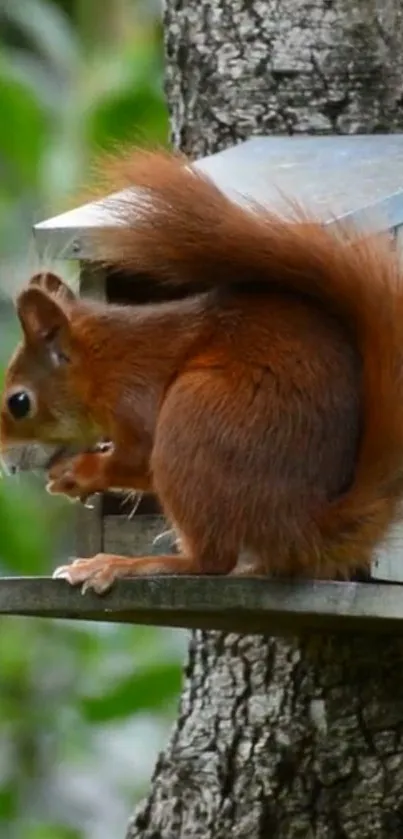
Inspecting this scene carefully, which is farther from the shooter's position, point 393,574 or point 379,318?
point 393,574

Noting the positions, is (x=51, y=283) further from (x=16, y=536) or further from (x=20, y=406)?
(x=16, y=536)

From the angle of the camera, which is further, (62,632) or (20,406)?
(62,632)

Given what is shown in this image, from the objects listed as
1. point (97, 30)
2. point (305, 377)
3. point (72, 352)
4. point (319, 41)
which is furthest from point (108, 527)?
point (97, 30)

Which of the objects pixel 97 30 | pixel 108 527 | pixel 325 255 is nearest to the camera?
pixel 325 255

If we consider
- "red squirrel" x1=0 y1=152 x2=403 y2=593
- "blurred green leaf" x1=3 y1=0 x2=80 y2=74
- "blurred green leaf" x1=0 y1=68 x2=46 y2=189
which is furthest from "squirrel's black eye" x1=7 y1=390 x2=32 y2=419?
"blurred green leaf" x1=3 y1=0 x2=80 y2=74

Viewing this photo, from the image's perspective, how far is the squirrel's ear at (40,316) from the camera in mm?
2238

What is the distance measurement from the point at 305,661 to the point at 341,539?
0.52 m

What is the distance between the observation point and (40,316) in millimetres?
2258

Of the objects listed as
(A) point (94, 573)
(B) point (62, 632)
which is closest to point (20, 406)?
(A) point (94, 573)

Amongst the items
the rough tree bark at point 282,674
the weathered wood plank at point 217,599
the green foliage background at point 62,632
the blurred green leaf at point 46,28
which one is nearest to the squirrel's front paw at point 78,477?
the weathered wood plank at point 217,599

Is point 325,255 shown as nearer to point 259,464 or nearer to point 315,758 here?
point 259,464

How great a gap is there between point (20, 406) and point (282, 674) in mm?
566

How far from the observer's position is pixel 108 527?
249cm

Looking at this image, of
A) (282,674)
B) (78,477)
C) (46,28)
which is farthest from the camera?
(46,28)
